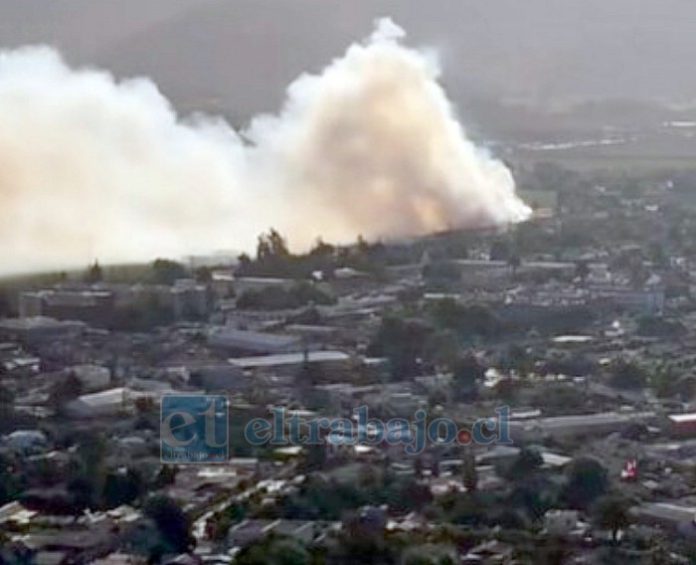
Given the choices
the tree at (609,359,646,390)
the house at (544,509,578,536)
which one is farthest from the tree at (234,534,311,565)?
the tree at (609,359,646,390)

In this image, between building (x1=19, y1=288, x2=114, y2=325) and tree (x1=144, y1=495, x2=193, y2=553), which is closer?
tree (x1=144, y1=495, x2=193, y2=553)

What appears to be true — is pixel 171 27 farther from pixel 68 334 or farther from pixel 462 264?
pixel 68 334

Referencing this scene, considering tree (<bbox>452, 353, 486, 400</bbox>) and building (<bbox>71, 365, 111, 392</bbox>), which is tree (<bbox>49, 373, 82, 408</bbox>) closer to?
building (<bbox>71, 365, 111, 392</bbox>)

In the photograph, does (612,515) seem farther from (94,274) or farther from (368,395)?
(94,274)

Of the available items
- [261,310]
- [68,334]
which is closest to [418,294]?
[261,310]

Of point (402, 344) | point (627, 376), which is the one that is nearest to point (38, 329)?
point (402, 344)
